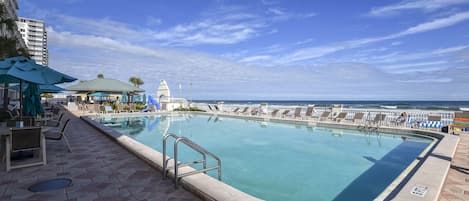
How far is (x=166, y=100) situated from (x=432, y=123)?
754 inches

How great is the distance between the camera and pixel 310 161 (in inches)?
228

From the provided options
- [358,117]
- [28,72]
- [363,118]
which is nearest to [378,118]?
[358,117]

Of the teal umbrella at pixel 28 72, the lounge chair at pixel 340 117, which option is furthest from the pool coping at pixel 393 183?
the lounge chair at pixel 340 117

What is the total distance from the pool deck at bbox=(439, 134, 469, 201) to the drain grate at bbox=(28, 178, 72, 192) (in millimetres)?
4738

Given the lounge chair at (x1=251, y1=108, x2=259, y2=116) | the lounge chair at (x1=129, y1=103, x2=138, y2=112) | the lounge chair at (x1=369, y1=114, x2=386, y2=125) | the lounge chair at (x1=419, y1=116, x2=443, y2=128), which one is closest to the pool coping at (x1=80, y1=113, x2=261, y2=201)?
the lounge chair at (x1=369, y1=114, x2=386, y2=125)

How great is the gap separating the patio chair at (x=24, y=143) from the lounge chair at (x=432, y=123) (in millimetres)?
12241

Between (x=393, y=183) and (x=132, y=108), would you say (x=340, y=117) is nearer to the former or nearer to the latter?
(x=393, y=183)

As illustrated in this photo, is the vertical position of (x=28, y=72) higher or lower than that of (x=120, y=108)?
higher

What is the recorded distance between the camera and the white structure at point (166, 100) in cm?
1939

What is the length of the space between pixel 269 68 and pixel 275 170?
51616 millimetres

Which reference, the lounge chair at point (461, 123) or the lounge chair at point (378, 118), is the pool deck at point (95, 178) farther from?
the lounge chair at point (378, 118)

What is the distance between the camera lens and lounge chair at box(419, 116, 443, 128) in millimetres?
8922

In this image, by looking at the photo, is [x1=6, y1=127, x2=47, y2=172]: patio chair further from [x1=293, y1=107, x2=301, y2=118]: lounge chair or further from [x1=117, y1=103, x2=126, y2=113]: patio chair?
[x1=117, y1=103, x2=126, y2=113]: patio chair

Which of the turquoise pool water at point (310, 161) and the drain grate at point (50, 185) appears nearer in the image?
the drain grate at point (50, 185)
